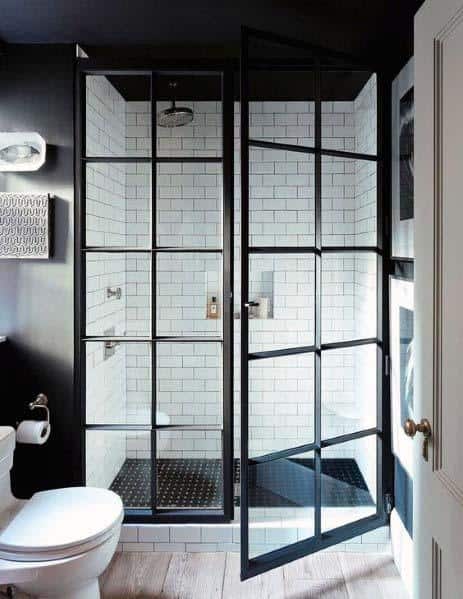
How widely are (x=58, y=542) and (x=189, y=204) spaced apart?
5.33ft

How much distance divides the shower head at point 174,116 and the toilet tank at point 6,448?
161 cm

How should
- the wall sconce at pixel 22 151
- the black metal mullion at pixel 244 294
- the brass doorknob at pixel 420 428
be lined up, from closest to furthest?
the brass doorknob at pixel 420 428
the black metal mullion at pixel 244 294
the wall sconce at pixel 22 151

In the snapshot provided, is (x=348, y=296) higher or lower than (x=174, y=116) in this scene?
lower

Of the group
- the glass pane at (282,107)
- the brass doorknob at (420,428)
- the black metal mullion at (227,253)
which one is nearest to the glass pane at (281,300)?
the black metal mullion at (227,253)

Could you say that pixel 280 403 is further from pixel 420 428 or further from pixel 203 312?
pixel 420 428

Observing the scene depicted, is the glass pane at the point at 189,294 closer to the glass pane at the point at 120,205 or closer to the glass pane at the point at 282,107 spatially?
the glass pane at the point at 120,205

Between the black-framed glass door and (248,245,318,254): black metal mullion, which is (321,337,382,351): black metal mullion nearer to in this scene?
the black-framed glass door

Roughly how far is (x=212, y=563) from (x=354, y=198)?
1.86 m

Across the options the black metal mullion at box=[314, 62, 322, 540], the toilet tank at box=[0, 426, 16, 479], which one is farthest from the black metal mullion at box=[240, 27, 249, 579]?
the toilet tank at box=[0, 426, 16, 479]

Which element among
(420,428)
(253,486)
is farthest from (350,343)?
(420,428)

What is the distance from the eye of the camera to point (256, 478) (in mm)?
2291

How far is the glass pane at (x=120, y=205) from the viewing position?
8.71ft

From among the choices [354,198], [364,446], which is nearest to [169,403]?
[364,446]

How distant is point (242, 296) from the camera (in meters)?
2.23
